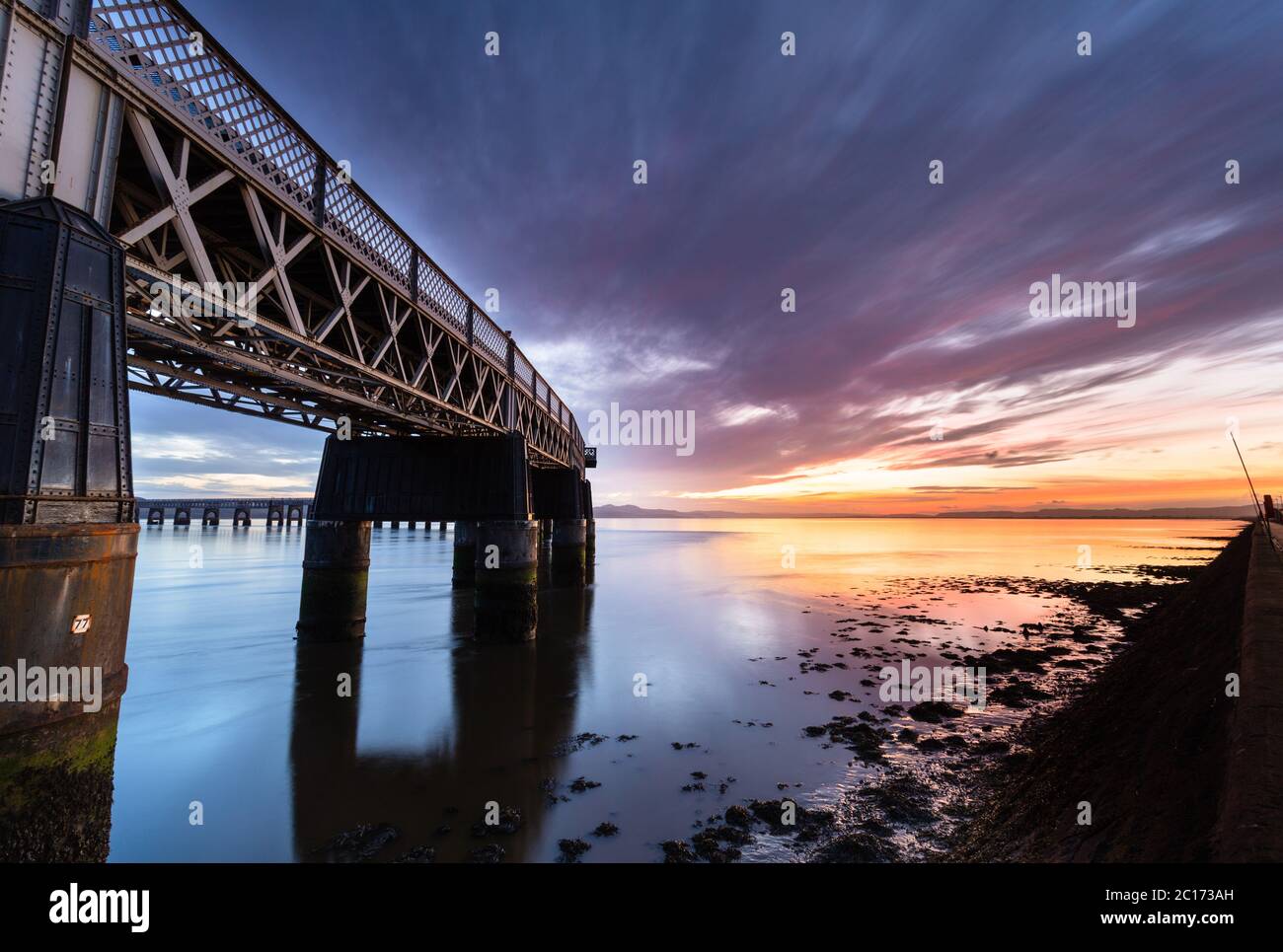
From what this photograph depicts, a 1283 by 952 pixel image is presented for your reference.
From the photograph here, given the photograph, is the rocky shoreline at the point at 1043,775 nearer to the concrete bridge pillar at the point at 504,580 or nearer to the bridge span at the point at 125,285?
the bridge span at the point at 125,285

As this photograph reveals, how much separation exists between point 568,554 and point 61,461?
3158cm

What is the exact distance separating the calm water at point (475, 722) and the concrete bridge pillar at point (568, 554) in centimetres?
681

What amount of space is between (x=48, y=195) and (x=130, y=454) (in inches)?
108

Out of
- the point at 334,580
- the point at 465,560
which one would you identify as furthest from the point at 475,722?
the point at 465,560

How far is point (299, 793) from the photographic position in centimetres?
913

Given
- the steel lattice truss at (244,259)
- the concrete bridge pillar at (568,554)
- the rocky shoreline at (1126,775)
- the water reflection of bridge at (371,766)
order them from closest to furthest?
the rocky shoreline at (1126,775) < the water reflection of bridge at (371,766) < the steel lattice truss at (244,259) < the concrete bridge pillar at (568,554)

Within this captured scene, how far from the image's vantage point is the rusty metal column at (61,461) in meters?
4.47

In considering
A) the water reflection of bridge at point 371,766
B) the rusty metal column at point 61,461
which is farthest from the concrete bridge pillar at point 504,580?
the rusty metal column at point 61,461

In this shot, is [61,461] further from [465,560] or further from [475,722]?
[465,560]

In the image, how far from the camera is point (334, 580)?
18.9 meters

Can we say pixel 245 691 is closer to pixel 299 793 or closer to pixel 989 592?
pixel 299 793
